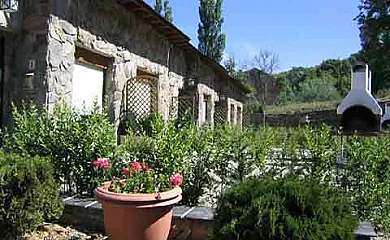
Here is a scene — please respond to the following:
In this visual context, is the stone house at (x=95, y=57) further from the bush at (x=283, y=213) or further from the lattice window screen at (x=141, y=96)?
the bush at (x=283, y=213)

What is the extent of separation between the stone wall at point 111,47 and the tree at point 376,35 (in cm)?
1618

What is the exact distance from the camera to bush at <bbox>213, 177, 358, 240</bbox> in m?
2.35

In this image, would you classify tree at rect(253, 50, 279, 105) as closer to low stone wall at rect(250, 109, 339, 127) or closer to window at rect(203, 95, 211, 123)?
low stone wall at rect(250, 109, 339, 127)

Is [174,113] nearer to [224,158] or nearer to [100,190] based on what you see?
[224,158]

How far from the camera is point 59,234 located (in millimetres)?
3457

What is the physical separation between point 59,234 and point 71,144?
87 centimetres

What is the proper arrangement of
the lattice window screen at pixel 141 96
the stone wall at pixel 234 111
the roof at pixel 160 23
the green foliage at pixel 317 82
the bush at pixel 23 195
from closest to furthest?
the bush at pixel 23 195
the roof at pixel 160 23
the lattice window screen at pixel 141 96
the stone wall at pixel 234 111
the green foliage at pixel 317 82

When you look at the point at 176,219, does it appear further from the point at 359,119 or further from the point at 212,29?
the point at 212,29

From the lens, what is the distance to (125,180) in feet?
10.8

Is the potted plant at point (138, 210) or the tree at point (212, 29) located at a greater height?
the tree at point (212, 29)

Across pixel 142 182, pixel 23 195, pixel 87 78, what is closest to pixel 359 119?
pixel 87 78

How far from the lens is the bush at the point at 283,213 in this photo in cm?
235

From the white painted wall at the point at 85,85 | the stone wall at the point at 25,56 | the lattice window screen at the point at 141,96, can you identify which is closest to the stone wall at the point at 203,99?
the lattice window screen at the point at 141,96

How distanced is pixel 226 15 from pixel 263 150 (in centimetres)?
2145
